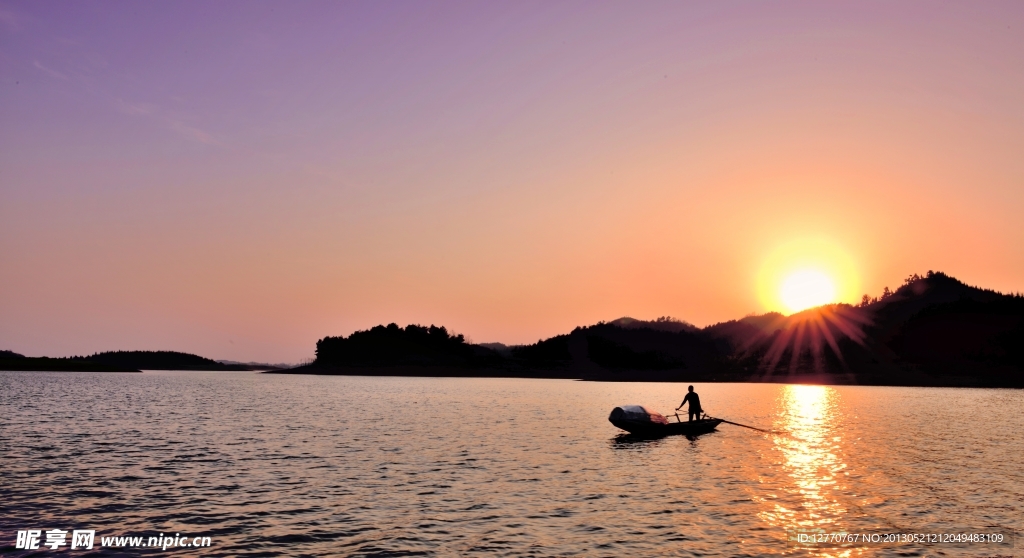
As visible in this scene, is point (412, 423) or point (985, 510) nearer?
point (985, 510)

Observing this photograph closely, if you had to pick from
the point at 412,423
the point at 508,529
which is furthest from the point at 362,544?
the point at 412,423

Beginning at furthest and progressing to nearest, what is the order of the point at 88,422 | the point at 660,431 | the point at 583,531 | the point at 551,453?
the point at 88,422
the point at 660,431
the point at 551,453
the point at 583,531

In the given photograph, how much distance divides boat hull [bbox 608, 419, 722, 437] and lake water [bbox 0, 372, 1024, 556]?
0.79 m

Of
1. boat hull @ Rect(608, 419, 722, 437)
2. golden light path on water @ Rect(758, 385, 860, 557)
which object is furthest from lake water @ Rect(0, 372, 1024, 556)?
boat hull @ Rect(608, 419, 722, 437)

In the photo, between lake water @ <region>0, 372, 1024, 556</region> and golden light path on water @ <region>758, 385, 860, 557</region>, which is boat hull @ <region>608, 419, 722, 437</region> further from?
golden light path on water @ <region>758, 385, 860, 557</region>

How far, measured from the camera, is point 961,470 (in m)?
37.3

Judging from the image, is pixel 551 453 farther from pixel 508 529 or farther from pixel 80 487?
pixel 80 487

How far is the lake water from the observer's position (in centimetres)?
2230

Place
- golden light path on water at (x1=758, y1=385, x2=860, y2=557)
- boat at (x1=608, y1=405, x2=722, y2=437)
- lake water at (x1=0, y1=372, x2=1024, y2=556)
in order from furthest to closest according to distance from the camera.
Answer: boat at (x1=608, y1=405, x2=722, y2=437) < golden light path on water at (x1=758, y1=385, x2=860, y2=557) < lake water at (x1=0, y1=372, x2=1024, y2=556)

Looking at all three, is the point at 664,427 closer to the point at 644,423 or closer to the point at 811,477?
the point at 644,423

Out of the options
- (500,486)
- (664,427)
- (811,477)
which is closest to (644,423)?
(664,427)

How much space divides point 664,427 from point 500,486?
25.3 metres

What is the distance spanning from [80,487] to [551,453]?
80.5 ft

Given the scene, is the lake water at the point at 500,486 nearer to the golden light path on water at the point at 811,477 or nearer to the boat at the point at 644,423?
the golden light path on water at the point at 811,477
